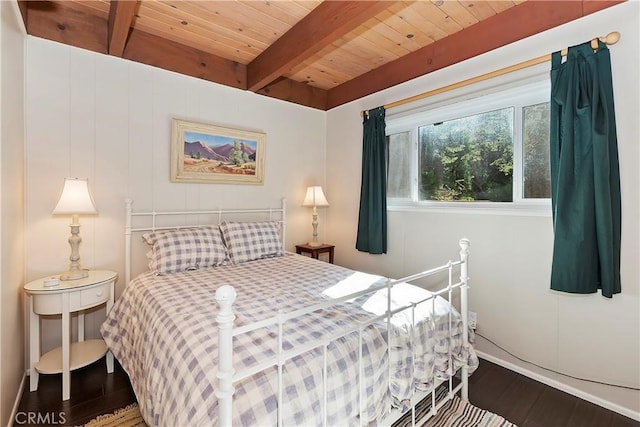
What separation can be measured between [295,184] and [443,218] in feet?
5.60

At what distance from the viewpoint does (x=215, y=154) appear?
2943 millimetres

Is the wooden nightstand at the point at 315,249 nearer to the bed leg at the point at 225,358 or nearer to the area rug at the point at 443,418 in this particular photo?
the area rug at the point at 443,418

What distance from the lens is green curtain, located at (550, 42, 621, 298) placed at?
177 cm

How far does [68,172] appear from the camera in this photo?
225 cm

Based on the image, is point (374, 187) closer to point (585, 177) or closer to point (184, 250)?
point (585, 177)

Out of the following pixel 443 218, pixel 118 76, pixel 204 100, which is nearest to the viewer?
pixel 118 76

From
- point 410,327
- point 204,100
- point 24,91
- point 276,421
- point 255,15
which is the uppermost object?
point 255,15

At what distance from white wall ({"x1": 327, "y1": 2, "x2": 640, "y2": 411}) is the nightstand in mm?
2447

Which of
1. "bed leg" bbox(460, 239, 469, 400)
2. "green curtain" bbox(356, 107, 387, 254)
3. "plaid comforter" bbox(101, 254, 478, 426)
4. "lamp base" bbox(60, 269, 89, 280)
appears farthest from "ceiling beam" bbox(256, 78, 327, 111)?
"bed leg" bbox(460, 239, 469, 400)

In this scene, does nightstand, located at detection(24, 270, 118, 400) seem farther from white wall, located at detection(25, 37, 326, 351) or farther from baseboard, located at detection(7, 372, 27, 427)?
white wall, located at detection(25, 37, 326, 351)

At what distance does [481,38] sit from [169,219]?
2.99 metres

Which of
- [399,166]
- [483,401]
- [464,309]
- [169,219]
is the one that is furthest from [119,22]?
[483,401]

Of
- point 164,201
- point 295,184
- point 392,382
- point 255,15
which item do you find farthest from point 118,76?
point 392,382

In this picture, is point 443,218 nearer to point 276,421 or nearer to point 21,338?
point 276,421
